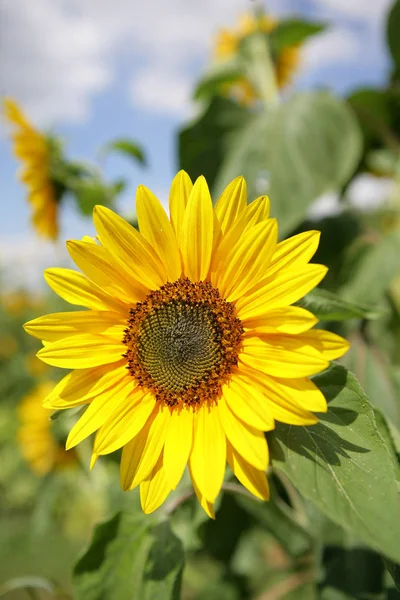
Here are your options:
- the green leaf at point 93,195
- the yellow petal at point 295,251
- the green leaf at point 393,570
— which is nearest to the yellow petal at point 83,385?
the yellow petal at point 295,251

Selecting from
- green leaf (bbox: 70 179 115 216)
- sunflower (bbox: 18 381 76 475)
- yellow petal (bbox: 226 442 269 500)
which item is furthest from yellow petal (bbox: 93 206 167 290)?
sunflower (bbox: 18 381 76 475)

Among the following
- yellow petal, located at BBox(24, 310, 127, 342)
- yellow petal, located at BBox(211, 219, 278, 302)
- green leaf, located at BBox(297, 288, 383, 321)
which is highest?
yellow petal, located at BBox(24, 310, 127, 342)

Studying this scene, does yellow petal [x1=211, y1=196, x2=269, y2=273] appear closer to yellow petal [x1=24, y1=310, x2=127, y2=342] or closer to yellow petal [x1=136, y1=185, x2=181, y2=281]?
yellow petal [x1=136, y1=185, x2=181, y2=281]

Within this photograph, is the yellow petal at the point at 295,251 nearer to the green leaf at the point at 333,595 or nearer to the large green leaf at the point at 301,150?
the large green leaf at the point at 301,150

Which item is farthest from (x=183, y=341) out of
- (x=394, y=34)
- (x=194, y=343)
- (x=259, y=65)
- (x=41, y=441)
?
(x=41, y=441)

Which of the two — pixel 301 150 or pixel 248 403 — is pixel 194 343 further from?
pixel 301 150
